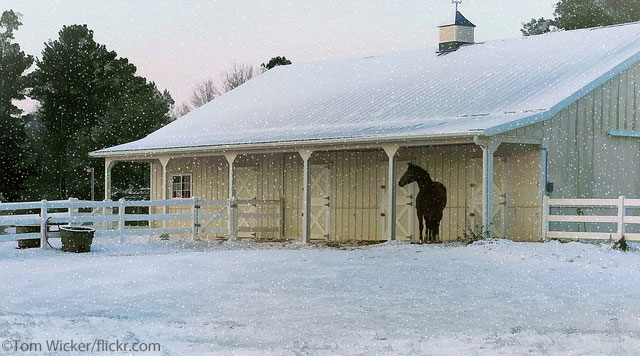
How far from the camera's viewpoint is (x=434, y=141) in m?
22.5

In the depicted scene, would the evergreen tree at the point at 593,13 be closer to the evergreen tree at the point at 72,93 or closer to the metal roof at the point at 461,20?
the metal roof at the point at 461,20

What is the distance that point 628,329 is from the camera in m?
11.4

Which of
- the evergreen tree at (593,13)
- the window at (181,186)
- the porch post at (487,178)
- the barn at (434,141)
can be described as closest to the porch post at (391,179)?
the barn at (434,141)

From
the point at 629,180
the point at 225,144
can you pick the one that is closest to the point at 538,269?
the point at 629,180

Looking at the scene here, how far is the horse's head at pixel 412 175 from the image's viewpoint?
79.0ft

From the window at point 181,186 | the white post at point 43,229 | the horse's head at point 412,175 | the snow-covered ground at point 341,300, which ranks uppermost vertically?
the horse's head at point 412,175

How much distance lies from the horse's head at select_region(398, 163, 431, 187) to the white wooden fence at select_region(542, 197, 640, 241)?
2979mm

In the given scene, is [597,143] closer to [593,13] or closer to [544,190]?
[544,190]

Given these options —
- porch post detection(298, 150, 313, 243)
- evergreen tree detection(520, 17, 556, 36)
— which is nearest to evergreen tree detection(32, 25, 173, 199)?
evergreen tree detection(520, 17, 556, 36)

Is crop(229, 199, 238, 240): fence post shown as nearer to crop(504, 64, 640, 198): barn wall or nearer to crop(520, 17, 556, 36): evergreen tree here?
crop(504, 64, 640, 198): barn wall

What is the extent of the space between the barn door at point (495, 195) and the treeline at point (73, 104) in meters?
31.0

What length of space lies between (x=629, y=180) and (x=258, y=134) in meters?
9.73

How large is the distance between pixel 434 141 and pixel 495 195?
229cm

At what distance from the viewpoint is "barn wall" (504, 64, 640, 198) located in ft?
76.1
